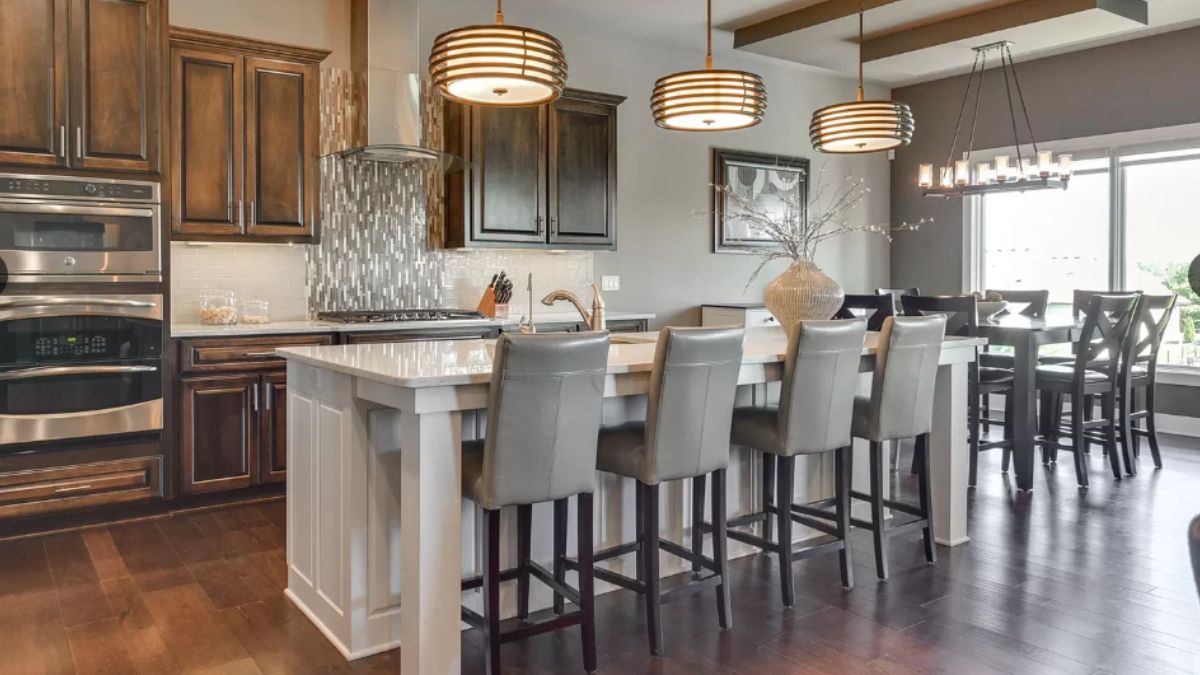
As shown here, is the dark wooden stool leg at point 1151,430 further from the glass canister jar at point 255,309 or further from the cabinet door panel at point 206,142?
the cabinet door panel at point 206,142

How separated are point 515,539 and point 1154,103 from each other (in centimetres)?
605

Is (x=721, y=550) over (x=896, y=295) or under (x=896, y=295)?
under

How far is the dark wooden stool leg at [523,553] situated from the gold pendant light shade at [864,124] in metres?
2.21

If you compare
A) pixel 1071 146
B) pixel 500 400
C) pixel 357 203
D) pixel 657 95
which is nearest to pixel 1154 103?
pixel 1071 146

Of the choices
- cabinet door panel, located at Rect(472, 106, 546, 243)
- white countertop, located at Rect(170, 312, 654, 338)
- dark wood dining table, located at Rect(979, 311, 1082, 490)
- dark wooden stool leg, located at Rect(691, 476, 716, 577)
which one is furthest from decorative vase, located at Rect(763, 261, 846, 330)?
cabinet door panel, located at Rect(472, 106, 546, 243)

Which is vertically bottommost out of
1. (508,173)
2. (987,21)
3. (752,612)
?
(752,612)

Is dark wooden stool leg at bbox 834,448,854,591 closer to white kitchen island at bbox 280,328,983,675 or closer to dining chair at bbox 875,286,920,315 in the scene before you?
white kitchen island at bbox 280,328,983,675

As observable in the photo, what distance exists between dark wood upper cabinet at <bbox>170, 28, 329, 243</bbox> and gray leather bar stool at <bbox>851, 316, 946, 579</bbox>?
3166 mm

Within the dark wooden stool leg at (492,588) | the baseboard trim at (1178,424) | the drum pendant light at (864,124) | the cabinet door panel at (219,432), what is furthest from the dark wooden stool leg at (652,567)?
the baseboard trim at (1178,424)

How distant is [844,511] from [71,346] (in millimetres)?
3486

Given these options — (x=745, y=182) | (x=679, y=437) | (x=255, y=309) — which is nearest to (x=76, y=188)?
(x=255, y=309)

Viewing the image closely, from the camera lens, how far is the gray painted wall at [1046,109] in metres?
6.29

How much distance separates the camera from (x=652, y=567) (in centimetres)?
272

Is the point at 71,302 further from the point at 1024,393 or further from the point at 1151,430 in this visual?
the point at 1151,430
